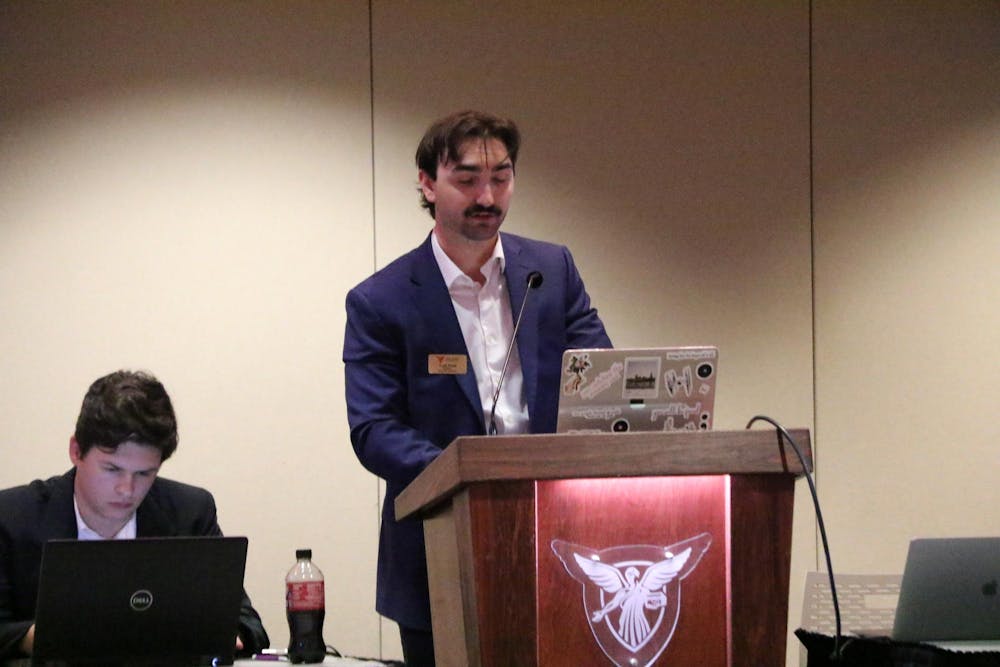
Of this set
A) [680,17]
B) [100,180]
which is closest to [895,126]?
[680,17]

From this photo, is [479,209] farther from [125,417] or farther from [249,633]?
[249,633]

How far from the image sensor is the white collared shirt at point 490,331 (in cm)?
265

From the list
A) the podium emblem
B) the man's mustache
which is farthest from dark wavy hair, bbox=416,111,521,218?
the podium emblem

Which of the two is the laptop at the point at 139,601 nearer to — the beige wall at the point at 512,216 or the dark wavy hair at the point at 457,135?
the dark wavy hair at the point at 457,135

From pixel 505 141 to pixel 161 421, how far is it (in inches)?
38.2

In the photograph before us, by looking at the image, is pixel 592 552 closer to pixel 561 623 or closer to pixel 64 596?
pixel 561 623

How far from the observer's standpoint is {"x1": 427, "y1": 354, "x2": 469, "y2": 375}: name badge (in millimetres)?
2623

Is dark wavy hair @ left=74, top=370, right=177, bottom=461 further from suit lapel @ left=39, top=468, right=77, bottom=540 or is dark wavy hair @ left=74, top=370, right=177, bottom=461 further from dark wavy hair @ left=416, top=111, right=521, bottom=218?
dark wavy hair @ left=416, top=111, right=521, bottom=218

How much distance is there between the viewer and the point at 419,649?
253cm

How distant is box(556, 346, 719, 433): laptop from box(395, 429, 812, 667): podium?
17 centimetres

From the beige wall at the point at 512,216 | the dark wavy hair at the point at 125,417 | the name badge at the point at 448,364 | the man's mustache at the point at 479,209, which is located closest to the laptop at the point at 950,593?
the name badge at the point at 448,364

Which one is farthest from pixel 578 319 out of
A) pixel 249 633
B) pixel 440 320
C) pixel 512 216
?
pixel 512 216

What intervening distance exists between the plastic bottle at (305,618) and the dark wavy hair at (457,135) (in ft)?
A: 2.99

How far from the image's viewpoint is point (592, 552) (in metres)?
1.84
